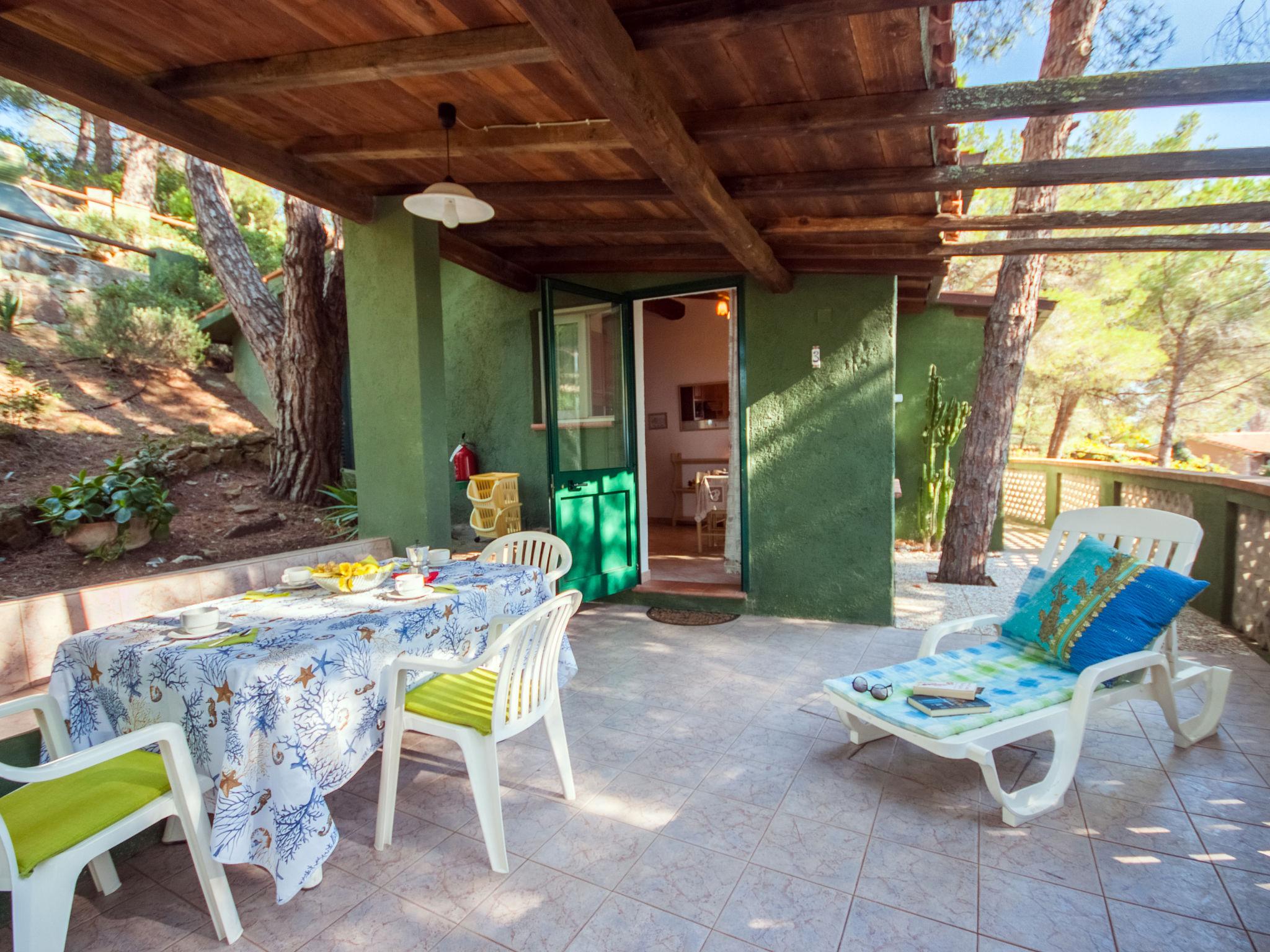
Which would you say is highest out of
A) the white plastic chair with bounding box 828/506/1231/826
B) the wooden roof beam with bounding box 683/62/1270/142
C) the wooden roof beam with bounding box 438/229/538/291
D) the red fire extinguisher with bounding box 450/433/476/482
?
the wooden roof beam with bounding box 438/229/538/291

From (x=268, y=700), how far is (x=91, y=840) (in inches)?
17.2

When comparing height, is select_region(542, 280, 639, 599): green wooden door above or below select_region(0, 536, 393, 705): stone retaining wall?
above

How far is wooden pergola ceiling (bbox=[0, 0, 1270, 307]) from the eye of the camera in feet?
6.65

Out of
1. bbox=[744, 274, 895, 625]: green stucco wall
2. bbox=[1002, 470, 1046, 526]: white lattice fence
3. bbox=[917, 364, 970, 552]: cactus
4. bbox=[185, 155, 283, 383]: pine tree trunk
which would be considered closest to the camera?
bbox=[744, 274, 895, 625]: green stucco wall

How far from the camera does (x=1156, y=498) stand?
5703 mm

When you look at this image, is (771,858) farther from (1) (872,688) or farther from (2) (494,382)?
(2) (494,382)

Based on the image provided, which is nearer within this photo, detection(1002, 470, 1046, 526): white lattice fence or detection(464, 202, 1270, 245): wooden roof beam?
detection(464, 202, 1270, 245): wooden roof beam

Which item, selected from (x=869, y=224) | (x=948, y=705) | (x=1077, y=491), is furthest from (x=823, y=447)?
(x=1077, y=491)

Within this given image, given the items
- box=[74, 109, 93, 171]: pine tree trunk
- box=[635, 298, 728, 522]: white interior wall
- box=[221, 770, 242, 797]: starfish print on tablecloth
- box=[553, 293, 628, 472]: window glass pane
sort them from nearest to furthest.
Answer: box=[221, 770, 242, 797]: starfish print on tablecloth
box=[553, 293, 628, 472]: window glass pane
box=[635, 298, 728, 522]: white interior wall
box=[74, 109, 93, 171]: pine tree trunk

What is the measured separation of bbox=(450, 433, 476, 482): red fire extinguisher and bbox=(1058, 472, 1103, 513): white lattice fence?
6361 mm

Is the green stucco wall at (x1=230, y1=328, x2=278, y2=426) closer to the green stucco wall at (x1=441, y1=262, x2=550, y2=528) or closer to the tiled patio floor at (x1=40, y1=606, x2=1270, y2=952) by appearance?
the green stucco wall at (x1=441, y1=262, x2=550, y2=528)

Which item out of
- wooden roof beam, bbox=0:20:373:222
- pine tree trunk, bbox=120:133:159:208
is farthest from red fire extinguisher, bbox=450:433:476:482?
pine tree trunk, bbox=120:133:159:208

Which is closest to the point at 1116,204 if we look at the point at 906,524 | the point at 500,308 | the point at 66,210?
the point at 906,524

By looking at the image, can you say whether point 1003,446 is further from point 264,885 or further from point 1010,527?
point 264,885
